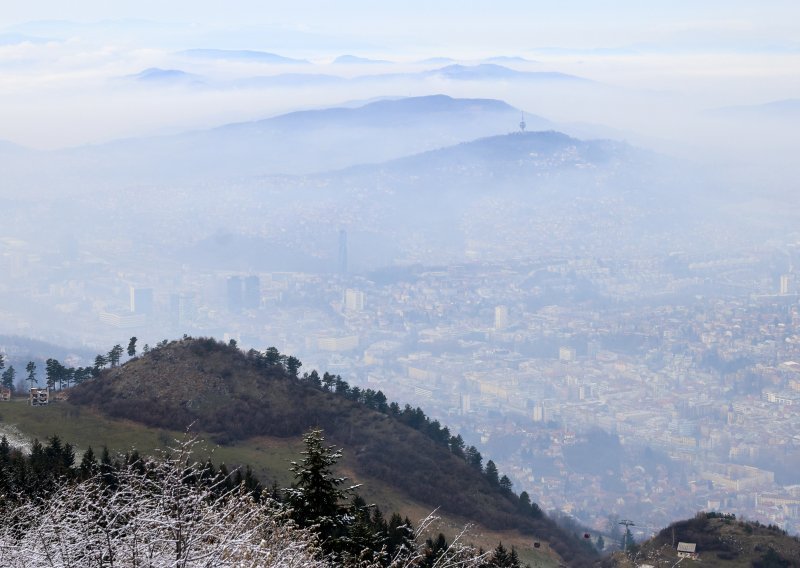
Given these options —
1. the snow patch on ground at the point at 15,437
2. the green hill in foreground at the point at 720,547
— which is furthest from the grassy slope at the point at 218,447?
the green hill in foreground at the point at 720,547

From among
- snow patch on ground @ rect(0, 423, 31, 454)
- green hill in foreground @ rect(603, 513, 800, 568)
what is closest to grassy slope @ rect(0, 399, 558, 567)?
snow patch on ground @ rect(0, 423, 31, 454)

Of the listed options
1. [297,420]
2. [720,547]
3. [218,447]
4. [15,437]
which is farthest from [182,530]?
[297,420]

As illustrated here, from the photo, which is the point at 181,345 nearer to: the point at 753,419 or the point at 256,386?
the point at 256,386

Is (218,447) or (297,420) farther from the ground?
(218,447)

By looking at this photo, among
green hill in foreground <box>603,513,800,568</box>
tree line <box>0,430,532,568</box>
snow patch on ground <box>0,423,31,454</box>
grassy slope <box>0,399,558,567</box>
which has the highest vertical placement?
tree line <box>0,430,532,568</box>

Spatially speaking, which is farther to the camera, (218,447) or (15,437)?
(218,447)

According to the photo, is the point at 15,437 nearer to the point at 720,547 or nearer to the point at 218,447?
the point at 218,447

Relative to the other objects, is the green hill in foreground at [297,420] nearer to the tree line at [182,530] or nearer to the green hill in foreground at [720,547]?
the green hill in foreground at [720,547]

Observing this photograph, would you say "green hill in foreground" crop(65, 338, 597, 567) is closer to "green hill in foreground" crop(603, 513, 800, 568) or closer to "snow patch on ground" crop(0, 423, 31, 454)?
"green hill in foreground" crop(603, 513, 800, 568)
